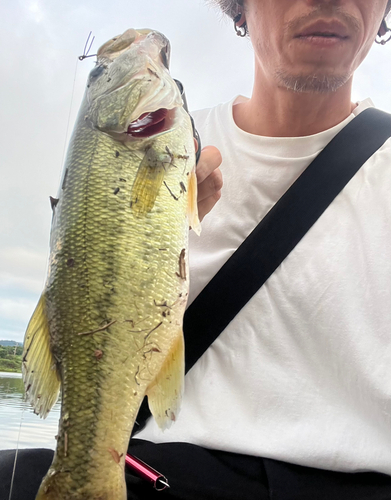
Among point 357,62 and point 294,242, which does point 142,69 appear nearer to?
point 294,242

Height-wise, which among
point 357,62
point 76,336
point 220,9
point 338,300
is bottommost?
point 76,336

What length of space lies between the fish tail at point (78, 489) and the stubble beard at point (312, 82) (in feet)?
4.66

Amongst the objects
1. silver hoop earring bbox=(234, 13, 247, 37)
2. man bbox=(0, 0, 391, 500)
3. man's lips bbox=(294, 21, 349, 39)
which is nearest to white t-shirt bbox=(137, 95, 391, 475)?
man bbox=(0, 0, 391, 500)

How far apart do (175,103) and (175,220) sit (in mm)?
333

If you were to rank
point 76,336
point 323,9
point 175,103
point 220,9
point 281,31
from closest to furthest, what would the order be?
point 76,336 < point 175,103 < point 323,9 < point 281,31 < point 220,9

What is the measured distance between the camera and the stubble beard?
1598 mm

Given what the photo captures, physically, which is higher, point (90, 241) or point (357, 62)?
point (357, 62)

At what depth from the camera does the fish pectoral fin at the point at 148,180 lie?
3.30 ft

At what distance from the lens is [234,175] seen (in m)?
1.70

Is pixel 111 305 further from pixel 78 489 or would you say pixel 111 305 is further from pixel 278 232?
pixel 278 232

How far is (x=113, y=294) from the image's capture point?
95 cm

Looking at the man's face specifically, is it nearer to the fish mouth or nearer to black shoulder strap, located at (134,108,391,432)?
black shoulder strap, located at (134,108,391,432)

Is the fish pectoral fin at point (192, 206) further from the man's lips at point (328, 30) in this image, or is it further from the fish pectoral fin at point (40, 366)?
the man's lips at point (328, 30)

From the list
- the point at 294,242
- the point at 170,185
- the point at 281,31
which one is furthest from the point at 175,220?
the point at 281,31
